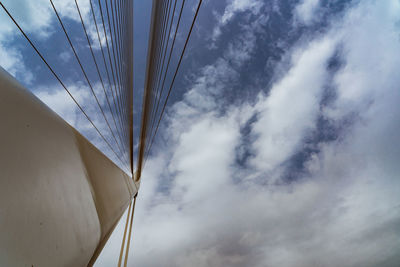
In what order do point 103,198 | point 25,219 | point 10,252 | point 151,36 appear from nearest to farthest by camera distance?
point 10,252 → point 25,219 → point 103,198 → point 151,36

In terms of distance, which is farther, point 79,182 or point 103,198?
point 103,198

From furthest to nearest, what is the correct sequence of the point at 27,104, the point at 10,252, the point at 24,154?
1. the point at 27,104
2. the point at 24,154
3. the point at 10,252

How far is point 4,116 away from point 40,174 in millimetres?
253

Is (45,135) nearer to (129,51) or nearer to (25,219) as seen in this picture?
(25,219)

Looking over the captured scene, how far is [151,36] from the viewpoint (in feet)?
13.3

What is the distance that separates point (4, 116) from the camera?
0.84 meters

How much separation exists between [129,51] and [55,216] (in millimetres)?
4956

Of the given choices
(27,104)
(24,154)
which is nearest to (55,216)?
(24,154)

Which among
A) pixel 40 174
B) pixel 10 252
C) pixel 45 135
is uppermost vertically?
pixel 45 135

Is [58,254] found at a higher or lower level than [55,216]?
lower

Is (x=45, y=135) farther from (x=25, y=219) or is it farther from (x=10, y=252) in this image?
(x=10, y=252)

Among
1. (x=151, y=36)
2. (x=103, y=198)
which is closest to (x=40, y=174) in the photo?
(x=103, y=198)

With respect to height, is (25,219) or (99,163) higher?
(99,163)

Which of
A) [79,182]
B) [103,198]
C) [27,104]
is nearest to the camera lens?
[27,104]
